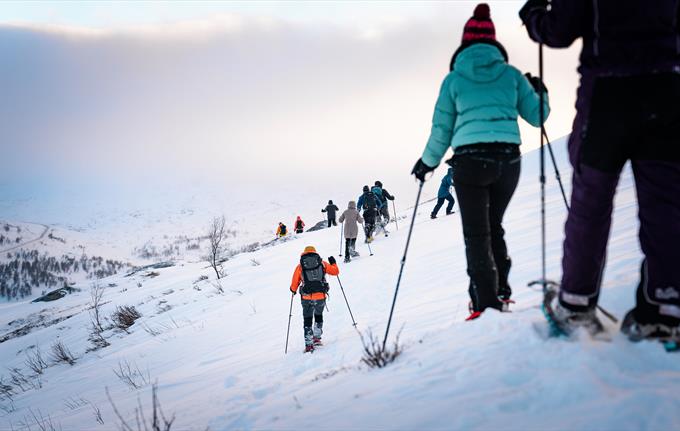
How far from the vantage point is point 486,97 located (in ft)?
7.13

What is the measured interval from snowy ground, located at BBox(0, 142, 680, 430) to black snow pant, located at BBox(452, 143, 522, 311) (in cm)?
27

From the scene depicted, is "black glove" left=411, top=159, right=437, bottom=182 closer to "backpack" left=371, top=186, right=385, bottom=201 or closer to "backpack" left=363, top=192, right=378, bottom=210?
"backpack" left=363, top=192, right=378, bottom=210

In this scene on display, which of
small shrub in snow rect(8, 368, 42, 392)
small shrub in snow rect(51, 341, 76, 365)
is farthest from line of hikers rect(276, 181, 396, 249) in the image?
small shrub in snow rect(8, 368, 42, 392)

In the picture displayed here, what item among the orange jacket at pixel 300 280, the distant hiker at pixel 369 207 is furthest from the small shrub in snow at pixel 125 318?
the distant hiker at pixel 369 207

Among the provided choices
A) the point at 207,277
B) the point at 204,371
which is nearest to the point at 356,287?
the point at 204,371

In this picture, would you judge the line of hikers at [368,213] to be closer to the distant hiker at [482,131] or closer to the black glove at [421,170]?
the black glove at [421,170]

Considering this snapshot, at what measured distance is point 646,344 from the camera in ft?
4.84

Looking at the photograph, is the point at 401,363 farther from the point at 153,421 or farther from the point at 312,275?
the point at 312,275

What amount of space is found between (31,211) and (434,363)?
10569 cm

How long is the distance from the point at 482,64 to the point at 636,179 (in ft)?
3.76

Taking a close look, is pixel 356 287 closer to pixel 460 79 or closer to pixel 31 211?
pixel 460 79

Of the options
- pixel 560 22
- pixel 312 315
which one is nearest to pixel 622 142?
pixel 560 22

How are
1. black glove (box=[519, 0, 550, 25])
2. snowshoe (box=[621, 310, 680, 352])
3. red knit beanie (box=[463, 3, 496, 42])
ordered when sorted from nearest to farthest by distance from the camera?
snowshoe (box=[621, 310, 680, 352]) < black glove (box=[519, 0, 550, 25]) < red knit beanie (box=[463, 3, 496, 42])

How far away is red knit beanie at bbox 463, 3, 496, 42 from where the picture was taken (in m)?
2.28
